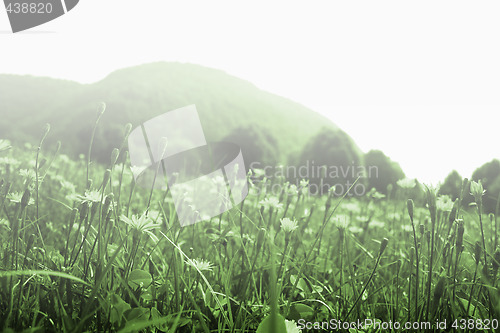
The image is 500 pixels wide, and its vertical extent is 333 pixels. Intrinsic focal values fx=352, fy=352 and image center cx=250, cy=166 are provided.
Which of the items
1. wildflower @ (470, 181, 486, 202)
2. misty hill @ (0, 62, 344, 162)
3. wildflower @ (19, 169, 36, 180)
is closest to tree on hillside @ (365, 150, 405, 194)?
misty hill @ (0, 62, 344, 162)

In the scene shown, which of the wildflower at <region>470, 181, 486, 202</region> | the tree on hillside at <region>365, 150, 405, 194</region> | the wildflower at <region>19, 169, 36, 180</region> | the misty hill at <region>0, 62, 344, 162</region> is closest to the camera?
the wildflower at <region>470, 181, 486, 202</region>

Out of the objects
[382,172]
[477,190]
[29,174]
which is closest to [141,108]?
[382,172]

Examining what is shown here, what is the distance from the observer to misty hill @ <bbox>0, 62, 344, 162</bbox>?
12.9 meters

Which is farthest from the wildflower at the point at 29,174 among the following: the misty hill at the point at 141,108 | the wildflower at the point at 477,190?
the misty hill at the point at 141,108

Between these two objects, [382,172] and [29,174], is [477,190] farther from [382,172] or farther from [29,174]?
[382,172]

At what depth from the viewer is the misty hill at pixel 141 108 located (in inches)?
507

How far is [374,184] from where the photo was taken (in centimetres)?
832

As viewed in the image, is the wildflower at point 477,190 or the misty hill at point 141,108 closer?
the wildflower at point 477,190

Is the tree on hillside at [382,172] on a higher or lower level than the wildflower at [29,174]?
lower

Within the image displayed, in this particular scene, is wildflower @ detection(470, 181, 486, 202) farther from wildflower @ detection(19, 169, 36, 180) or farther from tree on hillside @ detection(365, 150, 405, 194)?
tree on hillside @ detection(365, 150, 405, 194)

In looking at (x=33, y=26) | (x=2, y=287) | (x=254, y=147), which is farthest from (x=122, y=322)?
(x=254, y=147)

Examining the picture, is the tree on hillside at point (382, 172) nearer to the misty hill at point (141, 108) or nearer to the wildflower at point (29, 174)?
the misty hill at point (141, 108)

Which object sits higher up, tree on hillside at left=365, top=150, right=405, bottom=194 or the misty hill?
the misty hill

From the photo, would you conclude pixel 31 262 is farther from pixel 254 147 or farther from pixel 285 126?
pixel 285 126
